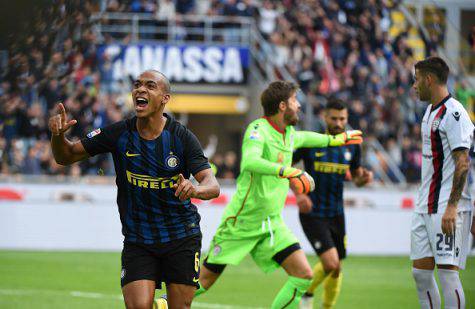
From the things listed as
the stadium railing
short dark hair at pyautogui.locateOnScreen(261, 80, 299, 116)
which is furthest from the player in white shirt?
the stadium railing

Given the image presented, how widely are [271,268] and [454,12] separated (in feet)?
84.4

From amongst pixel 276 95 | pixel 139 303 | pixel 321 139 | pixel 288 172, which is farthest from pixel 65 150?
pixel 321 139

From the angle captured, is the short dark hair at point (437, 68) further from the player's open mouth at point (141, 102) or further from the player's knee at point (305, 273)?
the player's open mouth at point (141, 102)

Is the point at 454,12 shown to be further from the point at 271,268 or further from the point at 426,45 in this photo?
the point at 271,268

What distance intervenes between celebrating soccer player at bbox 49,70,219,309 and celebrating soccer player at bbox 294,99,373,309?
3746 mm

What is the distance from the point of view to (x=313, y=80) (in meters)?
24.5

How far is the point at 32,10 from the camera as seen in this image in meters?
4.08

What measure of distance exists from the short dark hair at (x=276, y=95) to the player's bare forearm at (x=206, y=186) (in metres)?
2.55

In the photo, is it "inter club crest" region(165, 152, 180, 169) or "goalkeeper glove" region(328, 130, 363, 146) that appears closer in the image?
"inter club crest" region(165, 152, 180, 169)

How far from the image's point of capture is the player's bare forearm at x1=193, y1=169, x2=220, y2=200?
6502mm

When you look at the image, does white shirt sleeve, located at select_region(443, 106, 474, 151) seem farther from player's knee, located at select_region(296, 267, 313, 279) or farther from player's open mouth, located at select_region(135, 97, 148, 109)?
player's open mouth, located at select_region(135, 97, 148, 109)

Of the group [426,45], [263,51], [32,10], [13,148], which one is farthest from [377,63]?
[32,10]

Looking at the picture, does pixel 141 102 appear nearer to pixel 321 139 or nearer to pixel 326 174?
pixel 321 139

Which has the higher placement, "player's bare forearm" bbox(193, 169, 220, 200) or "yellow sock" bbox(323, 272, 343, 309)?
"player's bare forearm" bbox(193, 169, 220, 200)
